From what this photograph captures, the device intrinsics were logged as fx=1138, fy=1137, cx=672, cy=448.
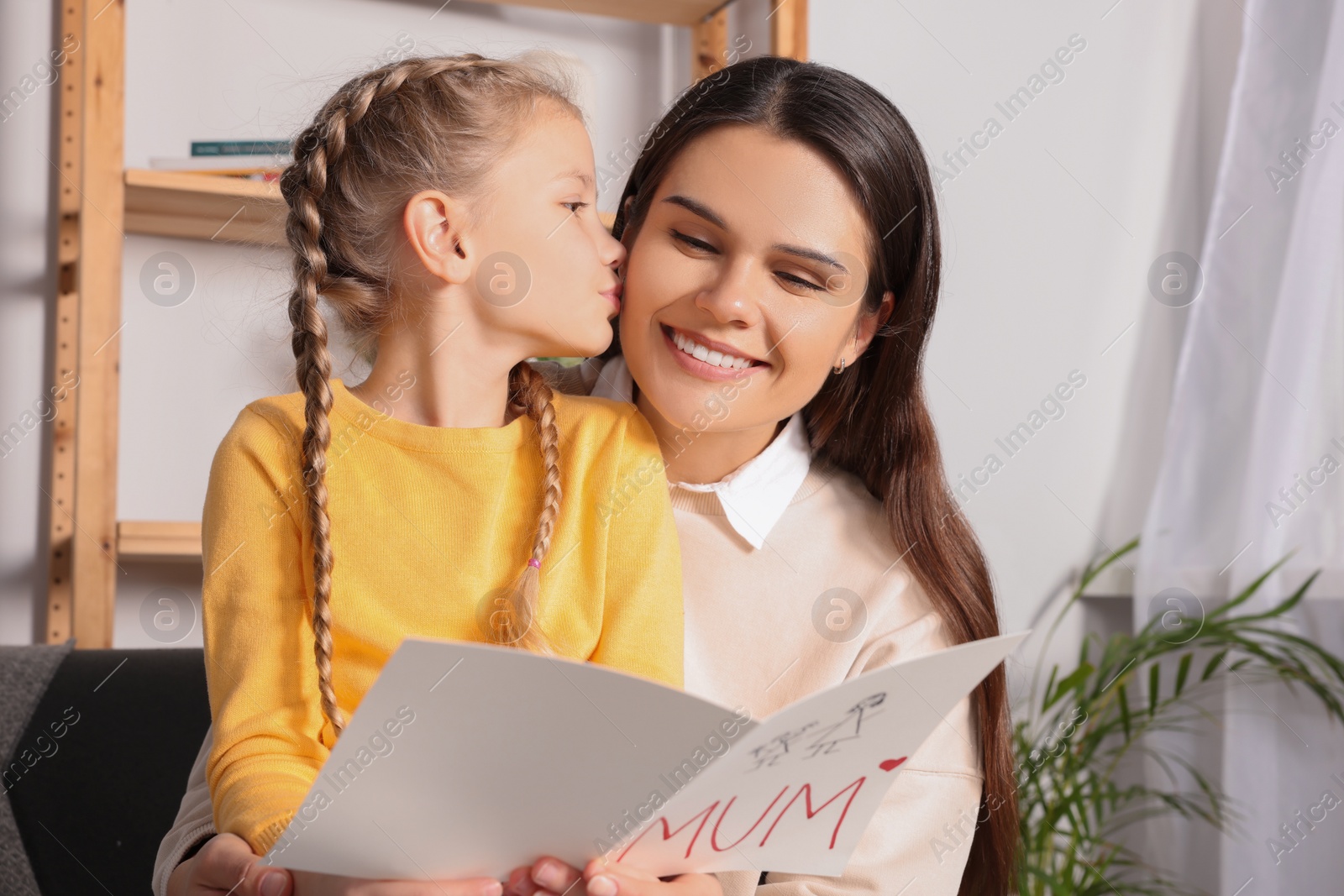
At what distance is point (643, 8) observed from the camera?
7.66ft

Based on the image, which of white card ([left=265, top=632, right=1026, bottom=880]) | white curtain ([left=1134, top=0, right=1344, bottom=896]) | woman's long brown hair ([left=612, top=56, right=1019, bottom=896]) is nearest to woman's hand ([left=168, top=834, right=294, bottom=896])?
white card ([left=265, top=632, right=1026, bottom=880])

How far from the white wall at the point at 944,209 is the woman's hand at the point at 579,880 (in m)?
1.62

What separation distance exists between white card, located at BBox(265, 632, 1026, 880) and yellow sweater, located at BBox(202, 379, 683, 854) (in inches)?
8.8

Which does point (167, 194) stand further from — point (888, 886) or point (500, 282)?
point (888, 886)

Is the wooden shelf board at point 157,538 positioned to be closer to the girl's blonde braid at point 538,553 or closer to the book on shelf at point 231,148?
the book on shelf at point 231,148

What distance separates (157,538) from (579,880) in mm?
1445

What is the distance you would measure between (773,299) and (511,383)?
282 mm

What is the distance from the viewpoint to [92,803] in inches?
55.6

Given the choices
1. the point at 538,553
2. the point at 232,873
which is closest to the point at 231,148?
the point at 538,553

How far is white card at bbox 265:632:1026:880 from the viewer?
2.11 ft

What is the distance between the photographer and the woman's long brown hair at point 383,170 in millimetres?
1040

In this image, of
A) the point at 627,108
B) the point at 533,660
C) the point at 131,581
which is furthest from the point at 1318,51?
the point at 131,581

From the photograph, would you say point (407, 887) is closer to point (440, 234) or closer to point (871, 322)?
point (440, 234)

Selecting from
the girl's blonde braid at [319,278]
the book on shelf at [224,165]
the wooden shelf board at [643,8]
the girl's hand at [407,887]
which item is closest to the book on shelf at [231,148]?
the book on shelf at [224,165]
